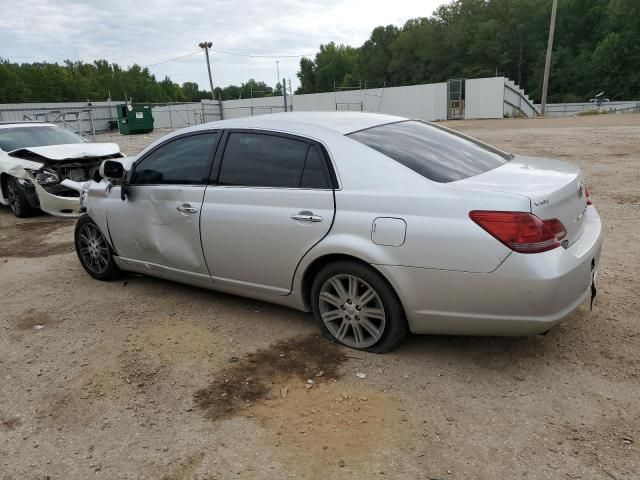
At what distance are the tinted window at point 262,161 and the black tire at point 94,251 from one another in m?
1.82

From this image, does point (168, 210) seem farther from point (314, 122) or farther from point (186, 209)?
point (314, 122)

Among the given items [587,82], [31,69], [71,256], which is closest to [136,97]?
[31,69]

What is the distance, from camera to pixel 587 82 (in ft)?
229

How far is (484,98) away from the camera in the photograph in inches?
1455

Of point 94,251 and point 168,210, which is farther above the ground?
point 168,210

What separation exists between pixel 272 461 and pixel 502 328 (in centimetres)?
149

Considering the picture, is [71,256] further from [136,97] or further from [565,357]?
[136,97]

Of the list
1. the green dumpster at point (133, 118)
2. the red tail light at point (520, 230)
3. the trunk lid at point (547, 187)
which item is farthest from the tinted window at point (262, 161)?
the green dumpster at point (133, 118)

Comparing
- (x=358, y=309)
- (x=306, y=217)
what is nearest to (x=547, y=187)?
(x=358, y=309)

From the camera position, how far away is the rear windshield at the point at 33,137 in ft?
30.4

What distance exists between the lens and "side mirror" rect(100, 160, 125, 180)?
462 cm

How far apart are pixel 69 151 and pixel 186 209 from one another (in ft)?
18.6

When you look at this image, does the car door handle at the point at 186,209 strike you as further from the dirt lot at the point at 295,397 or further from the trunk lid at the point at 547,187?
the trunk lid at the point at 547,187

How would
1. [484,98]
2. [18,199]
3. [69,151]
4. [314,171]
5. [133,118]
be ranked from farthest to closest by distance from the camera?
[484,98], [133,118], [18,199], [69,151], [314,171]
